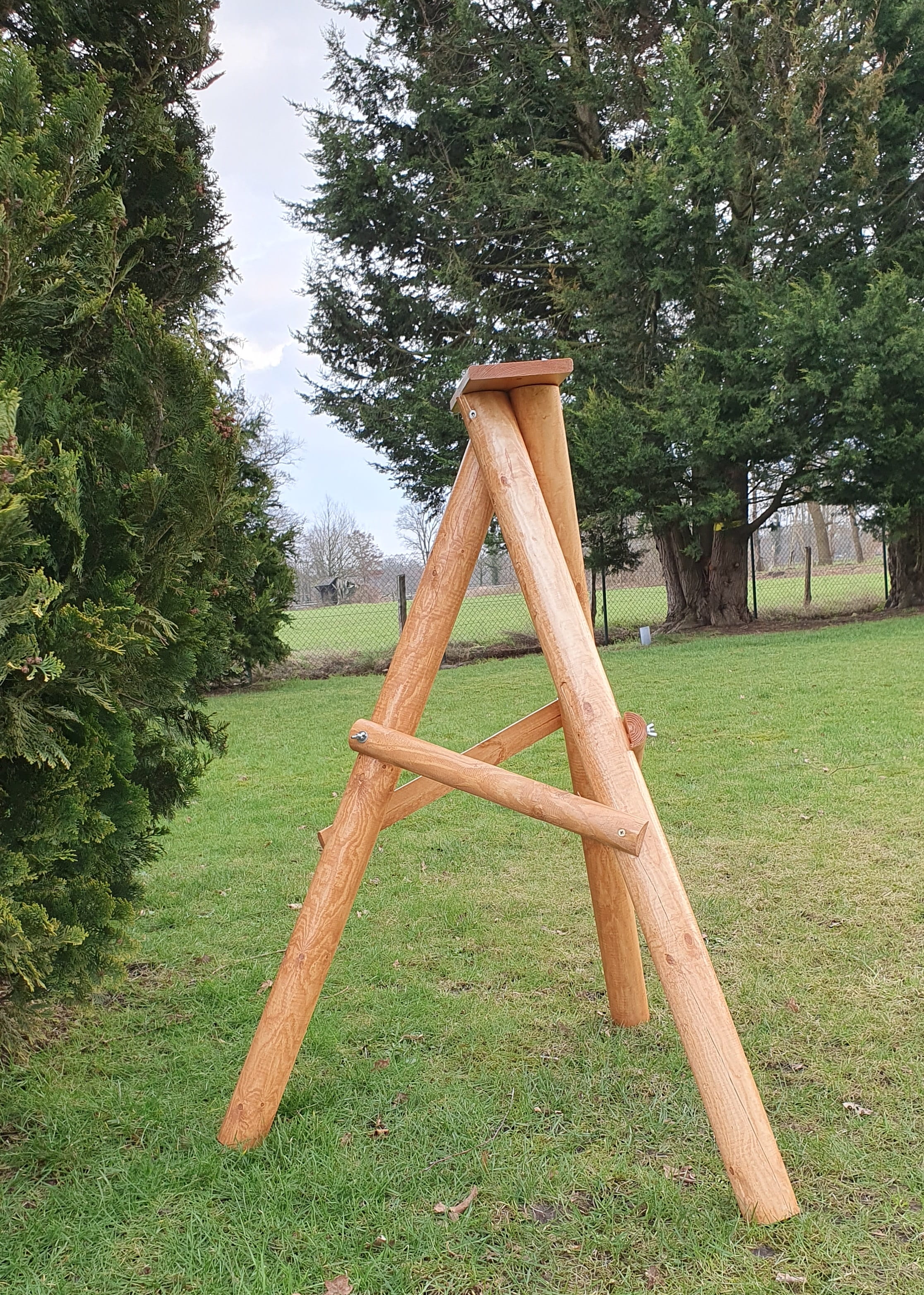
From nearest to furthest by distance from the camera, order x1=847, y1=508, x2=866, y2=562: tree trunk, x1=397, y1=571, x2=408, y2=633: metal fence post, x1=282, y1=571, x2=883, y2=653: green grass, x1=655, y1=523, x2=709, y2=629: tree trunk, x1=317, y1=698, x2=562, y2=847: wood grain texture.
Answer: x1=317, y1=698, x2=562, y2=847: wood grain texture
x1=397, y1=571, x2=408, y2=633: metal fence post
x1=655, y1=523, x2=709, y2=629: tree trunk
x1=282, y1=571, x2=883, y2=653: green grass
x1=847, y1=508, x2=866, y2=562: tree trunk

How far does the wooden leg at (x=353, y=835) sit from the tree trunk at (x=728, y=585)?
1308 cm

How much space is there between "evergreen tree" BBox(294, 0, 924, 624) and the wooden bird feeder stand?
35.5 ft

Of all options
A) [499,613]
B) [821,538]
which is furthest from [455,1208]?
[821,538]

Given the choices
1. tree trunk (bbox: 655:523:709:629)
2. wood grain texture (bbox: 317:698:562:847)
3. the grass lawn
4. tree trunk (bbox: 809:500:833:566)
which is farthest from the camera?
tree trunk (bbox: 809:500:833:566)

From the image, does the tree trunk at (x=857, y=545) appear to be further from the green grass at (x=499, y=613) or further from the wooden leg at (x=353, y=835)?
the wooden leg at (x=353, y=835)

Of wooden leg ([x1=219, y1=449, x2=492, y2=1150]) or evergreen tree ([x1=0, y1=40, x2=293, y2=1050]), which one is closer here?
evergreen tree ([x1=0, y1=40, x2=293, y2=1050])

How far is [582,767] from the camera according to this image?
2754 mm

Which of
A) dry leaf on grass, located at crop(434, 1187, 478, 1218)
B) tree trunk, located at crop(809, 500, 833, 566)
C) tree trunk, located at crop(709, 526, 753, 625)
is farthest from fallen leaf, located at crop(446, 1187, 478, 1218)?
tree trunk, located at crop(809, 500, 833, 566)

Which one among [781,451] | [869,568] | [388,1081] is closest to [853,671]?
[781,451]

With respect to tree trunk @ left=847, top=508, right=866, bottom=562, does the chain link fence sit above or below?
below

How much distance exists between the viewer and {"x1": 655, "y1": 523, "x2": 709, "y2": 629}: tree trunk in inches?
595

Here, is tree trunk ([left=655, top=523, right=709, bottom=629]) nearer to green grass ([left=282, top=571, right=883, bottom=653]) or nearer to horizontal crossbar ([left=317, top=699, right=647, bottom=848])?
green grass ([left=282, top=571, right=883, bottom=653])

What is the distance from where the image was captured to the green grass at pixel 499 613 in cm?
1661

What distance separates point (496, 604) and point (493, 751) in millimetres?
17645
